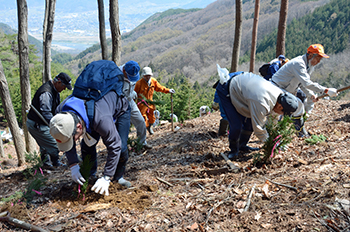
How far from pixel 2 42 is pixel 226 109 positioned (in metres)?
42.8

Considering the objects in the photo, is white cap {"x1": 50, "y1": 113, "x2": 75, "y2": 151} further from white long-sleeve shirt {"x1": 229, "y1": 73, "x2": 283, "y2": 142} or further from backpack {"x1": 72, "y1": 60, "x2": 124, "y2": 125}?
white long-sleeve shirt {"x1": 229, "y1": 73, "x2": 283, "y2": 142}

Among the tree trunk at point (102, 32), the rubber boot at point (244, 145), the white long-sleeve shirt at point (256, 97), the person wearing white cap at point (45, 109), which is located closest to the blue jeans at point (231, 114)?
the white long-sleeve shirt at point (256, 97)

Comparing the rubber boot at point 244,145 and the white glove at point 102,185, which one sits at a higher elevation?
the white glove at point 102,185

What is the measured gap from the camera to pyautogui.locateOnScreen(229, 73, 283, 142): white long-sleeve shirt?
3.51 metres

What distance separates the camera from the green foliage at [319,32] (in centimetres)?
8850

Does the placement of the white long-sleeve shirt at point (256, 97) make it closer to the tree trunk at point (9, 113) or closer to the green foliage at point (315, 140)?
the green foliage at point (315, 140)

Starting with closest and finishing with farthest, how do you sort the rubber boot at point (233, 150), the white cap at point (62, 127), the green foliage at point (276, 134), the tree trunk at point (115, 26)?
the white cap at point (62, 127)
the green foliage at point (276, 134)
the rubber boot at point (233, 150)
the tree trunk at point (115, 26)

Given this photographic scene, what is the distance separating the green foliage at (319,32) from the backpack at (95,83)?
92607 millimetres

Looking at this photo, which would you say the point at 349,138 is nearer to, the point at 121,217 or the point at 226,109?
the point at 226,109

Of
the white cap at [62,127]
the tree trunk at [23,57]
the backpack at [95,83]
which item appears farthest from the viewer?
the tree trunk at [23,57]

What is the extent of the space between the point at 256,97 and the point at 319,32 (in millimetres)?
113573

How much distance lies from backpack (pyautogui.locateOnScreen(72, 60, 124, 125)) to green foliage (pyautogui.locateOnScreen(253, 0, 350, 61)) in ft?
304

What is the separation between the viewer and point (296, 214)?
2.56 meters

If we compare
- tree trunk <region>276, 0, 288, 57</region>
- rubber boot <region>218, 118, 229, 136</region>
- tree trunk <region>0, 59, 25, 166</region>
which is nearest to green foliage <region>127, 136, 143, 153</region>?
rubber boot <region>218, 118, 229, 136</region>
